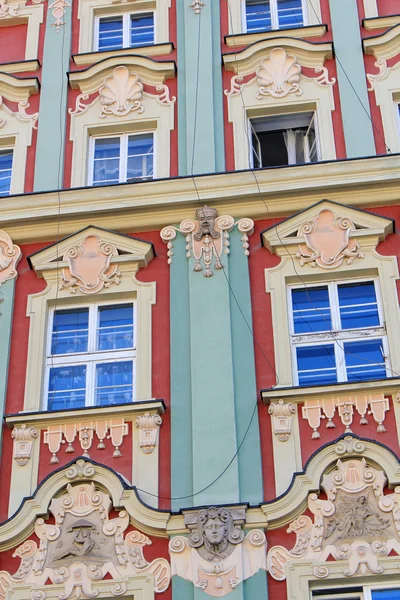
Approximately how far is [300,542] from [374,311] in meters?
3.41

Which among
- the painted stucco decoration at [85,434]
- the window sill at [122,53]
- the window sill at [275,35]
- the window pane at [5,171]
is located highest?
the window sill at [275,35]

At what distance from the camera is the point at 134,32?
18500mm

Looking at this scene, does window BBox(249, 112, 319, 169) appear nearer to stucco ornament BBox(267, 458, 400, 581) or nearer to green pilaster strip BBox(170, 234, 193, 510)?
green pilaster strip BBox(170, 234, 193, 510)

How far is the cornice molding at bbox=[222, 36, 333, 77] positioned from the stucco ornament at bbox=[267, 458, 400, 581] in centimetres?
679

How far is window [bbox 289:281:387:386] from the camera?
14281mm

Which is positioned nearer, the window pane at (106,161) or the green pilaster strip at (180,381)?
the green pilaster strip at (180,381)

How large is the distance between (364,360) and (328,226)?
2080 millimetres

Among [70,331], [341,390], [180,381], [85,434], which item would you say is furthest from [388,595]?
[70,331]

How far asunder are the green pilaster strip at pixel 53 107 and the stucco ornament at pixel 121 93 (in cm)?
63

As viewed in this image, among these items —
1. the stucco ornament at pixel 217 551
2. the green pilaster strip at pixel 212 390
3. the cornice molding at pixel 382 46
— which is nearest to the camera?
the stucco ornament at pixel 217 551

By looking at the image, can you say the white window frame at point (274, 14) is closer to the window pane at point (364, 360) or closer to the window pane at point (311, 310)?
the window pane at point (311, 310)

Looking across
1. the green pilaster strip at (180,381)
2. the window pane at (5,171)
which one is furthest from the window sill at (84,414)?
the window pane at (5,171)

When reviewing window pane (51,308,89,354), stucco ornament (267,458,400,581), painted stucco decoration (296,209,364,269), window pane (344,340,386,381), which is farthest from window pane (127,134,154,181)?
stucco ornament (267,458,400,581)

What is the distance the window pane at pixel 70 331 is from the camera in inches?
592
